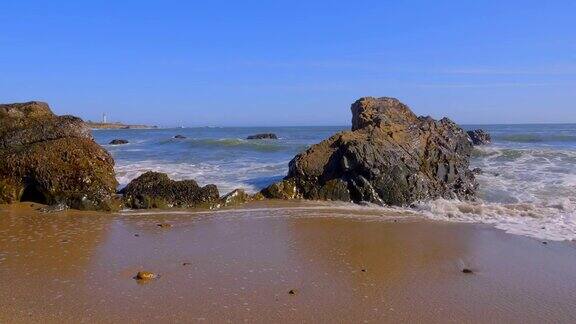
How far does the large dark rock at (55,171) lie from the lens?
9.57 m

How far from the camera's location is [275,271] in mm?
5758

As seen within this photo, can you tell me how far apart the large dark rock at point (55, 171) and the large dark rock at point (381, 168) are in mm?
3205

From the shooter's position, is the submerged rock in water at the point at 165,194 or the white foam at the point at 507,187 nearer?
the white foam at the point at 507,187

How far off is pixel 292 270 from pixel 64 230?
3699mm

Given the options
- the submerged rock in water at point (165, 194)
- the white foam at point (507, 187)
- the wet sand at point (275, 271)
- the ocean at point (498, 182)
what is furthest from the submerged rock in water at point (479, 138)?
the submerged rock in water at point (165, 194)

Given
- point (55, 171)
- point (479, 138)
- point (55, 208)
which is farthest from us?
point (479, 138)

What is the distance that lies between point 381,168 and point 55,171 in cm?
617

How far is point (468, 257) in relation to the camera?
6566 millimetres

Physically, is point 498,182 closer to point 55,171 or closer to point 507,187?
point 507,187

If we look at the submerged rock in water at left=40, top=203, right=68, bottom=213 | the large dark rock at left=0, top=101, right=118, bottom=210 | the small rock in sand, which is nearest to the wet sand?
the small rock in sand

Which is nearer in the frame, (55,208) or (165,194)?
(55,208)

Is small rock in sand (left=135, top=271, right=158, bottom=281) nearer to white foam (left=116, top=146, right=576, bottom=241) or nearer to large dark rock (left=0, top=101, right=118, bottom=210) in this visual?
large dark rock (left=0, top=101, right=118, bottom=210)

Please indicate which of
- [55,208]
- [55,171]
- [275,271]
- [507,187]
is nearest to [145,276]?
[275,271]

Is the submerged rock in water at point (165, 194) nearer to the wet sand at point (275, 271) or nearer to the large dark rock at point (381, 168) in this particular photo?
the wet sand at point (275, 271)
